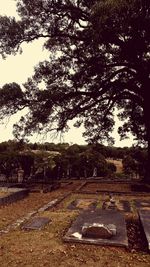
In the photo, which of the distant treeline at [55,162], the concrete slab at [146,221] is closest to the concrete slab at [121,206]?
the concrete slab at [146,221]

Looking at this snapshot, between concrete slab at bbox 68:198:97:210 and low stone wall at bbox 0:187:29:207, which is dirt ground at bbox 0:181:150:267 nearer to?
concrete slab at bbox 68:198:97:210

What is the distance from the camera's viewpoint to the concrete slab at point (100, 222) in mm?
6621

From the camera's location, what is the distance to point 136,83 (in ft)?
65.0

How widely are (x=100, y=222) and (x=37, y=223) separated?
6.12 ft

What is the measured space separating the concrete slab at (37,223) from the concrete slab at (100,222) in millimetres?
1003

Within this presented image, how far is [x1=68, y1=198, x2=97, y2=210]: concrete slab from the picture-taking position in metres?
11.3

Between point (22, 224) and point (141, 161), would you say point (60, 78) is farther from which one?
point (141, 161)

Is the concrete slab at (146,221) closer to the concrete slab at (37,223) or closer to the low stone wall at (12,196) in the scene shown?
the concrete slab at (37,223)

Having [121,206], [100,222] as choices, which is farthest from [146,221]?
[121,206]

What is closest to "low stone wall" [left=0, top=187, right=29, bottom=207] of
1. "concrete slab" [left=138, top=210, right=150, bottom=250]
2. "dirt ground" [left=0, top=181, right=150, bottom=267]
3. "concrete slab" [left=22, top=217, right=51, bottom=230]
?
"concrete slab" [left=22, top=217, right=51, bottom=230]

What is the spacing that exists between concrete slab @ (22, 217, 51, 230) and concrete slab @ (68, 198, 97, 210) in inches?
92.0

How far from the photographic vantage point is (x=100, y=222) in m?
7.83

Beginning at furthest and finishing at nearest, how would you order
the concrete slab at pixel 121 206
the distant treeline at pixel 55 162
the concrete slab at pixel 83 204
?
the distant treeline at pixel 55 162 → the concrete slab at pixel 83 204 → the concrete slab at pixel 121 206

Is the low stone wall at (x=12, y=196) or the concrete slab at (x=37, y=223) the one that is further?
the low stone wall at (x=12, y=196)
